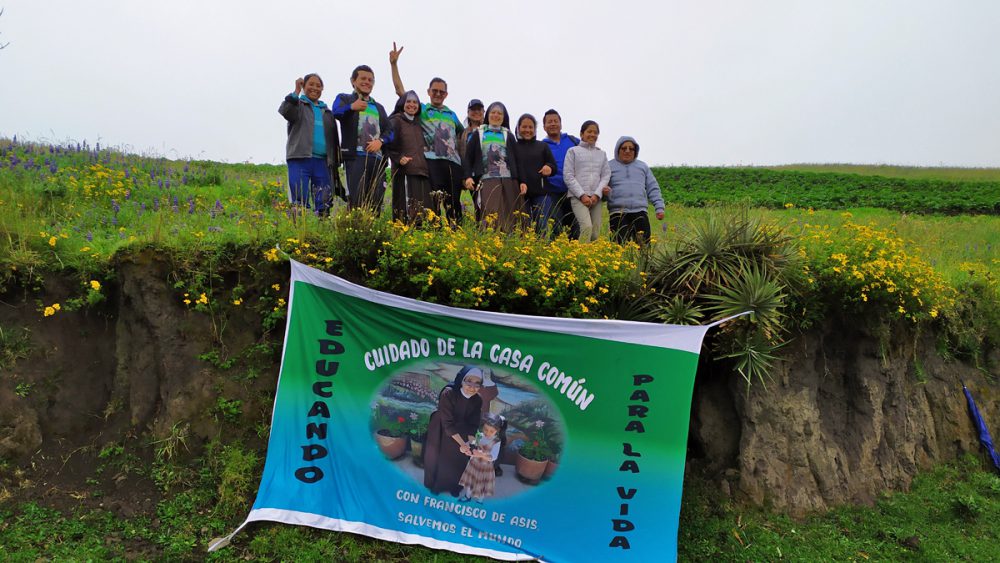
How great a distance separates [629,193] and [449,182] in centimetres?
227

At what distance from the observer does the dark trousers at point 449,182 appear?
287 inches

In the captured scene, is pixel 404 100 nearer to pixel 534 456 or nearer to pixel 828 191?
pixel 534 456

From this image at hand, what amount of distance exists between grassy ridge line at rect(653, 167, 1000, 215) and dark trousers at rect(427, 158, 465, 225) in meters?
13.0

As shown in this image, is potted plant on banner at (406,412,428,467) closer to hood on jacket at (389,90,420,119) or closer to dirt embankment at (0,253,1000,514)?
dirt embankment at (0,253,1000,514)

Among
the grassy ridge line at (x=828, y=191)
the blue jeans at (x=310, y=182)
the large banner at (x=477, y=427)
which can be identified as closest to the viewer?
the large banner at (x=477, y=427)

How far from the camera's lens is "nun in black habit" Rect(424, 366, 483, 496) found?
17.1 feet

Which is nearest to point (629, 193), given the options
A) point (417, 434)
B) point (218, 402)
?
point (417, 434)

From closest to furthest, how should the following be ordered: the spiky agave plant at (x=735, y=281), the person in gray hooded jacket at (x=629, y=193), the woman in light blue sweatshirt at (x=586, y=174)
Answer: the spiky agave plant at (x=735, y=281)
the woman in light blue sweatshirt at (x=586, y=174)
the person in gray hooded jacket at (x=629, y=193)

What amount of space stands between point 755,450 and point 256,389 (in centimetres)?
486

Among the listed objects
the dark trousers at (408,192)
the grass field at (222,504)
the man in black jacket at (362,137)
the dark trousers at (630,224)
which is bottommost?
the grass field at (222,504)

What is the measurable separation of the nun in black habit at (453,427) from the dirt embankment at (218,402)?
1660 mm

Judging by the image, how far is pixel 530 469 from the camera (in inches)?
203

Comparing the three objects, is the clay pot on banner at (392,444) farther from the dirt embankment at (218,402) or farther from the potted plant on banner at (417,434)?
the dirt embankment at (218,402)

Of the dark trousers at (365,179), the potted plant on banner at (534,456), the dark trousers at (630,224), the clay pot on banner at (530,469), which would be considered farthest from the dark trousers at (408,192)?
the clay pot on banner at (530,469)
